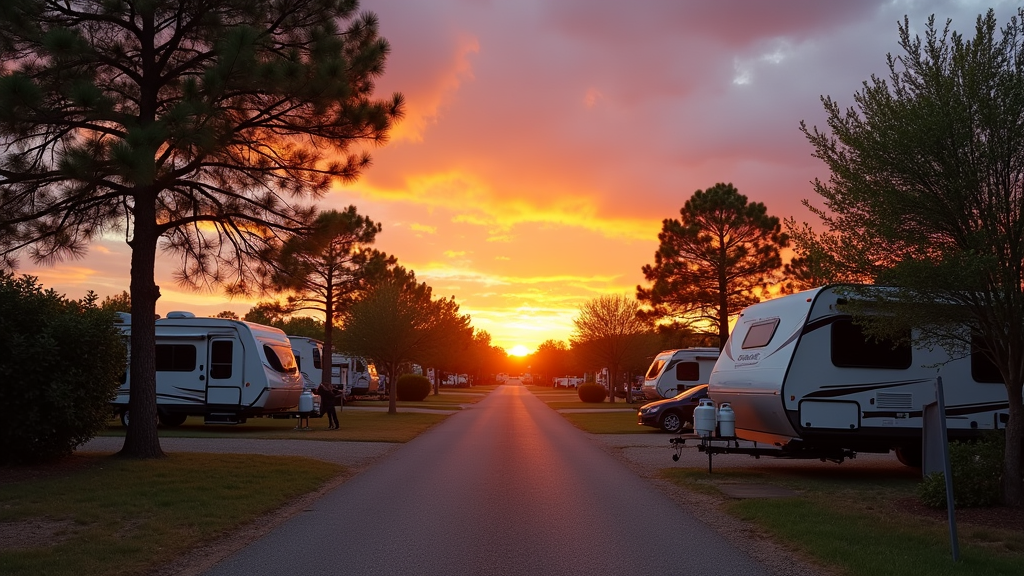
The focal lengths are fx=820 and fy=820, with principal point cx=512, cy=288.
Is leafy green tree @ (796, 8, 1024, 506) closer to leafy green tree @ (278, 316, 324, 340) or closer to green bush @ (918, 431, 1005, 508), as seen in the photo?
green bush @ (918, 431, 1005, 508)

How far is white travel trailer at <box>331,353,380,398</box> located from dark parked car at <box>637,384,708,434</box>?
2232 centimetres

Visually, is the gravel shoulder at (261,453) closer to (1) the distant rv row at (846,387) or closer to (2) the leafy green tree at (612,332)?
(1) the distant rv row at (846,387)

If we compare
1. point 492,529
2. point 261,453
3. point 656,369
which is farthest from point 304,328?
point 492,529

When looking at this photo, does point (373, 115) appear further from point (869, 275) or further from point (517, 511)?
point (869, 275)

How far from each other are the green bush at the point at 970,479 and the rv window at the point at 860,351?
296cm

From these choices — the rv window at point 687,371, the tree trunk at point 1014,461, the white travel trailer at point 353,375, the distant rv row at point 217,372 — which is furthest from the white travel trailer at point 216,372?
the white travel trailer at point 353,375

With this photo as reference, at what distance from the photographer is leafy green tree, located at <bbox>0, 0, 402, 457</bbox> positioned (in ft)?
42.2

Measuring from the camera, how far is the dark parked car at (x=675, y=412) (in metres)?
24.1

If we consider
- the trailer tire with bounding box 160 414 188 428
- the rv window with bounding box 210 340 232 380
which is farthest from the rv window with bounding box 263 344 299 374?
the trailer tire with bounding box 160 414 188 428

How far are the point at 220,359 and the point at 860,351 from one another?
16937 mm

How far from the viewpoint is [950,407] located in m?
13.4

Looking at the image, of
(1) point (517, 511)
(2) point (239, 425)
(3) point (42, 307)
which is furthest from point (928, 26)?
(2) point (239, 425)

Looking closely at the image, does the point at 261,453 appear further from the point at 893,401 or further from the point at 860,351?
the point at 893,401

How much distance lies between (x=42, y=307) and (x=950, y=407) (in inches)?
598
